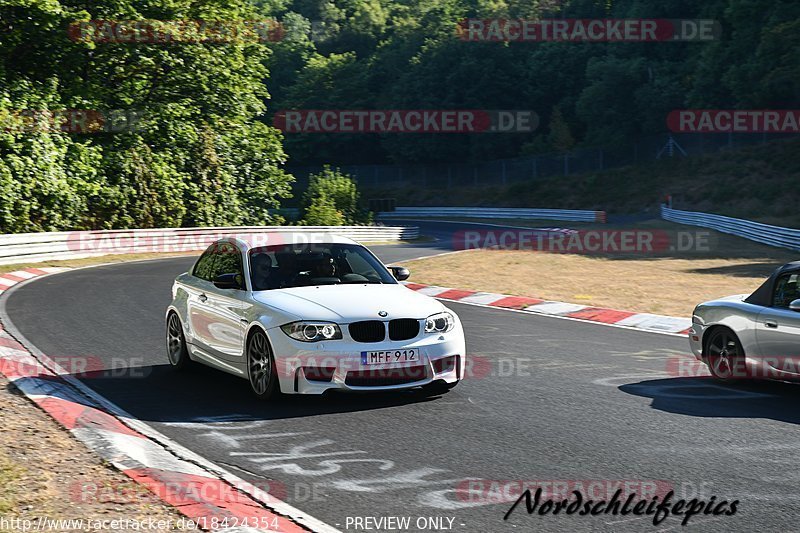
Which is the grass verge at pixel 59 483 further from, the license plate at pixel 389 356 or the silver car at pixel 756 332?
the silver car at pixel 756 332

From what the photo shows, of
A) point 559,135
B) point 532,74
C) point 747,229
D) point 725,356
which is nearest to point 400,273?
point 725,356

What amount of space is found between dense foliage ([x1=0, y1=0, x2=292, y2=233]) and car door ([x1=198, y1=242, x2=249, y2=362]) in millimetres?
22732

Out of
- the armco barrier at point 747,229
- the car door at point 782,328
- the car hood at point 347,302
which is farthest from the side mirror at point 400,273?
the armco barrier at point 747,229

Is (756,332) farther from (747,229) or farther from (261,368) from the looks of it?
(747,229)

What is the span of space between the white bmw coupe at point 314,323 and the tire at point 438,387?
1cm

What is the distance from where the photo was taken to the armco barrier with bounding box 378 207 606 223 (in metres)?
64.9

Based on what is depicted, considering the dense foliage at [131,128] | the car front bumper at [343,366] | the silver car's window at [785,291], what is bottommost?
the car front bumper at [343,366]

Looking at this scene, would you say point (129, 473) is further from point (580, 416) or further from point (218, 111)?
point (218, 111)

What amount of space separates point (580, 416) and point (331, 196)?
43035 millimetres

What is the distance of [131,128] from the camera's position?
1548 inches

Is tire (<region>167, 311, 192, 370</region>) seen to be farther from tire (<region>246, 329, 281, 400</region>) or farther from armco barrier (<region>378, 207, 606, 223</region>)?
armco barrier (<region>378, 207, 606, 223</region>)

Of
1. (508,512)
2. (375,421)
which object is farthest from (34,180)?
(508,512)

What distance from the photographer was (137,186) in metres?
37.5

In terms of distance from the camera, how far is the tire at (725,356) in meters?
10.3
